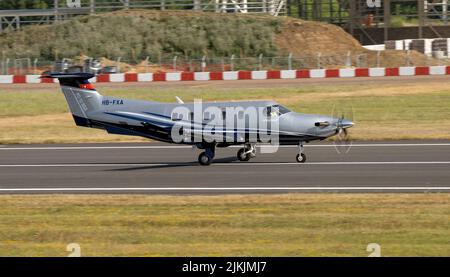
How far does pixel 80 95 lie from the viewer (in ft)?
79.3

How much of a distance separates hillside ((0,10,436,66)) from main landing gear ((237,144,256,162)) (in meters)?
33.1

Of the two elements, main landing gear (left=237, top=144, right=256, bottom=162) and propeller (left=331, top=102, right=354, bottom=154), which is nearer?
propeller (left=331, top=102, right=354, bottom=154)

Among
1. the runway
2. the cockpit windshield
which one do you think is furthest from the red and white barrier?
the cockpit windshield

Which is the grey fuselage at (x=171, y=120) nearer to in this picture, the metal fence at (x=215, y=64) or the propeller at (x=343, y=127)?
the propeller at (x=343, y=127)

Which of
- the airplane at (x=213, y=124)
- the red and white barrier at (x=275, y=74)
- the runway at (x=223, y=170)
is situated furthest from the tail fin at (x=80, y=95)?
the red and white barrier at (x=275, y=74)

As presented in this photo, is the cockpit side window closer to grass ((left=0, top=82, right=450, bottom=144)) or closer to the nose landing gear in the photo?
the nose landing gear

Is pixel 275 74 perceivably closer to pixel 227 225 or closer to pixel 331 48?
pixel 331 48

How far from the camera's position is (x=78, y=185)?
20391mm

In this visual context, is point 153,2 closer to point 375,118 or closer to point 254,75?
point 254,75
